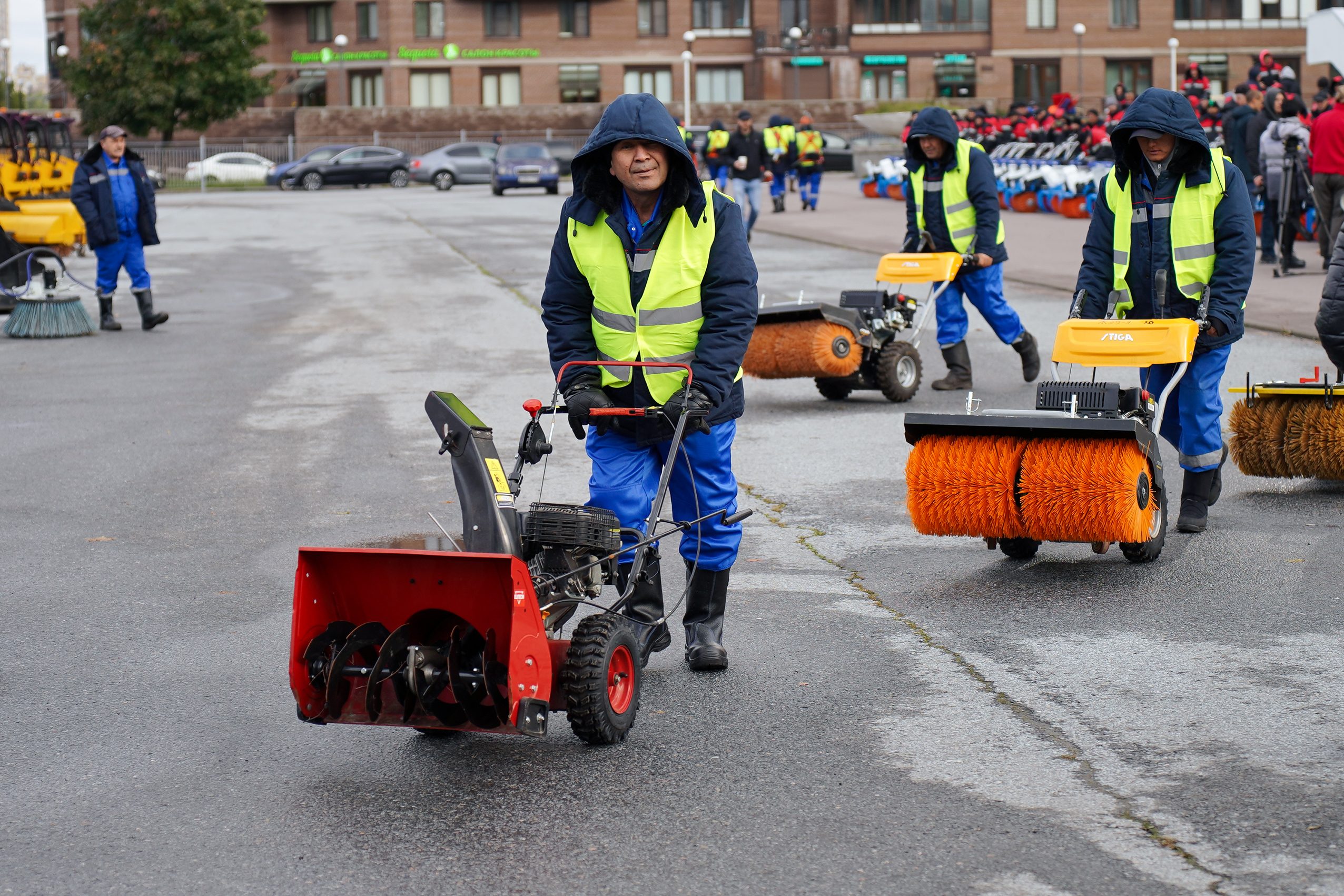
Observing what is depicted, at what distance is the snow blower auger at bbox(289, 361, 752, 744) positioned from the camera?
4434 mm

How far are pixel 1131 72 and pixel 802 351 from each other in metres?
69.1

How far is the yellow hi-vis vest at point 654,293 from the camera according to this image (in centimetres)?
522

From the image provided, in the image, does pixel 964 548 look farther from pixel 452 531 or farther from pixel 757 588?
pixel 452 531

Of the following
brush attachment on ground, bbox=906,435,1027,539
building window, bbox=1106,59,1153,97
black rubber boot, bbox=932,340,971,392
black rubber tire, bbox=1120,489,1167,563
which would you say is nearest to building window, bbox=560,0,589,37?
building window, bbox=1106,59,1153,97

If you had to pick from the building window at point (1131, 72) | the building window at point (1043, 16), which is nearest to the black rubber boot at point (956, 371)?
the building window at point (1043, 16)

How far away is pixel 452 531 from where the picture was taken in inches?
305

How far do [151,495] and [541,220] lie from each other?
2367 centimetres

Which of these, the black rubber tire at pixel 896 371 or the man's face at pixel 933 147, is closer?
the man's face at pixel 933 147

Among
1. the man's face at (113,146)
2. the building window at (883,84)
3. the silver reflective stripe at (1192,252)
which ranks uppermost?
the building window at (883,84)

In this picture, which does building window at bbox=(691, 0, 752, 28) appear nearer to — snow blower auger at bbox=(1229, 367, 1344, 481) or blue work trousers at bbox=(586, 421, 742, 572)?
snow blower auger at bbox=(1229, 367, 1344, 481)

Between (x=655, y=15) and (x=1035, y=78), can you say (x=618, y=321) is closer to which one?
(x=655, y=15)

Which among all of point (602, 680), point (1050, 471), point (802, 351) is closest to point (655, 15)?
point (802, 351)

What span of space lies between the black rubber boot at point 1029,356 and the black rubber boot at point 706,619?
21.8ft

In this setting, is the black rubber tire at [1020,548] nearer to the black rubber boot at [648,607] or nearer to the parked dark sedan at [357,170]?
the black rubber boot at [648,607]
